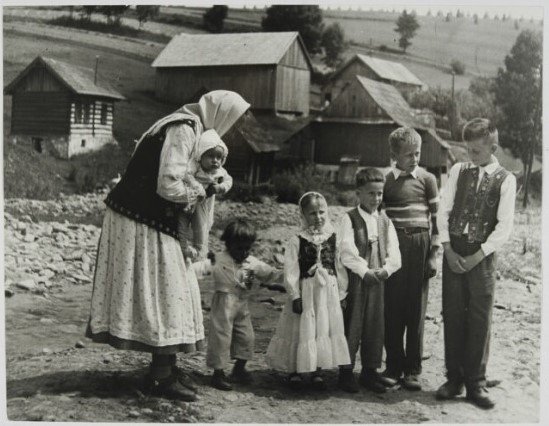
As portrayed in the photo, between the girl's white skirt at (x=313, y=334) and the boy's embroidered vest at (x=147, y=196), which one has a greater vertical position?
the boy's embroidered vest at (x=147, y=196)

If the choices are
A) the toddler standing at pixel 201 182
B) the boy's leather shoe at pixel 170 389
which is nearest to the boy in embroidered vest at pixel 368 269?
the toddler standing at pixel 201 182

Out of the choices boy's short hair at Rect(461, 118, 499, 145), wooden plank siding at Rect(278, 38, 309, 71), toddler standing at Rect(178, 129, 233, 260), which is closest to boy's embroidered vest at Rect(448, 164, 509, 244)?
boy's short hair at Rect(461, 118, 499, 145)

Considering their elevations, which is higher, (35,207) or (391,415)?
(35,207)

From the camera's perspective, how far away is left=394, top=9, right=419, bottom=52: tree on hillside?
4852 millimetres

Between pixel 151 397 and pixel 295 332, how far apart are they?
0.93 meters

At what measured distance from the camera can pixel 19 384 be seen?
346 centimetres

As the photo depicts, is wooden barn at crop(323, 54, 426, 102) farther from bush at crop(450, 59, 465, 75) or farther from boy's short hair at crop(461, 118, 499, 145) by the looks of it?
boy's short hair at crop(461, 118, 499, 145)

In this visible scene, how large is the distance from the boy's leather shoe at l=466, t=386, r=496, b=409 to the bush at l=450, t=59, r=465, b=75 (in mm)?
3304

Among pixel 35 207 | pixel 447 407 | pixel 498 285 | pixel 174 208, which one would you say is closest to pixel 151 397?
pixel 174 208

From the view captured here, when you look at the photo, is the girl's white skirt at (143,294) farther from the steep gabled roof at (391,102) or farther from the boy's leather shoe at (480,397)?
the steep gabled roof at (391,102)

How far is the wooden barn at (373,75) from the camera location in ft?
19.5

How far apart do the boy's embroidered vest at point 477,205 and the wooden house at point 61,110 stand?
3.79m

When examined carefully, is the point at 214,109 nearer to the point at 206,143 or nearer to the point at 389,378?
the point at 206,143

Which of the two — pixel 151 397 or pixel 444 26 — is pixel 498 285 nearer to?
pixel 444 26
